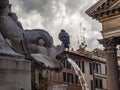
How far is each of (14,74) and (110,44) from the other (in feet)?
99.0

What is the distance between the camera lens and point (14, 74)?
502 centimetres

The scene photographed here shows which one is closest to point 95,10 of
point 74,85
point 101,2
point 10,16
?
point 101,2

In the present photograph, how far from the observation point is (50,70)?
5684 millimetres

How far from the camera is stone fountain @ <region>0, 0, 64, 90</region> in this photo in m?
5.01

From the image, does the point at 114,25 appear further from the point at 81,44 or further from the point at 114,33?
the point at 81,44

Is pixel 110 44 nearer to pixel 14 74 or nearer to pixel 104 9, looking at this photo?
pixel 104 9

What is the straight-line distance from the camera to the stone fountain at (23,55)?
5012mm

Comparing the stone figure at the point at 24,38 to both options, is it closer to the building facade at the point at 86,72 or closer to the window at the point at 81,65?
the building facade at the point at 86,72

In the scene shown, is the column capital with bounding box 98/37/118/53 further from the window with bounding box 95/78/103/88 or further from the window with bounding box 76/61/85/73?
the window with bounding box 95/78/103/88

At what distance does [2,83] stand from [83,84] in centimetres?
5121

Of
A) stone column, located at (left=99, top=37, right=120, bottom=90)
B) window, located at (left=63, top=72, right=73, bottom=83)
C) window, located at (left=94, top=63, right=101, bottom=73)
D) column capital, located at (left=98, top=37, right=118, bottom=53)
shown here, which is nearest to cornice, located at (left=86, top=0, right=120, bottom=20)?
column capital, located at (left=98, top=37, right=118, bottom=53)

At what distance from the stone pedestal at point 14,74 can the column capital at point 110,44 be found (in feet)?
97.6

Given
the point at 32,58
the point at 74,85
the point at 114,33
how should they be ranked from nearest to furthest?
the point at 32,58, the point at 114,33, the point at 74,85

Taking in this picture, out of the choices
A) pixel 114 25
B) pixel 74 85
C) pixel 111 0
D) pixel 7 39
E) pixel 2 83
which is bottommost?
pixel 74 85
